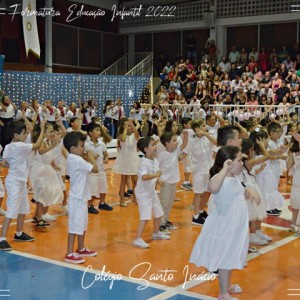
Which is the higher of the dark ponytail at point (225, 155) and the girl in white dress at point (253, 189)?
the dark ponytail at point (225, 155)

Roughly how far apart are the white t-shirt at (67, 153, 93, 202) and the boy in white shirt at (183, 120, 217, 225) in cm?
199

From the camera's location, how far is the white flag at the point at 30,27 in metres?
18.0

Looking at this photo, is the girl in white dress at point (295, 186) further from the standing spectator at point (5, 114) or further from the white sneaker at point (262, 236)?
the standing spectator at point (5, 114)

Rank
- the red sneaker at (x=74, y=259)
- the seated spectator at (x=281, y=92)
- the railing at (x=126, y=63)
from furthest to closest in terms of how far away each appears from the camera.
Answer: the railing at (x=126, y=63) < the seated spectator at (x=281, y=92) < the red sneaker at (x=74, y=259)

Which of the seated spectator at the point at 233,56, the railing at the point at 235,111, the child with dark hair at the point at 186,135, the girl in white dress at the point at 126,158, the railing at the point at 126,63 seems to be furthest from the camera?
the railing at the point at 126,63

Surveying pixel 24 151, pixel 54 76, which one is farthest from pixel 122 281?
pixel 54 76

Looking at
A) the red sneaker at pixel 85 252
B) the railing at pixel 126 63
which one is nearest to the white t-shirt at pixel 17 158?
the red sneaker at pixel 85 252

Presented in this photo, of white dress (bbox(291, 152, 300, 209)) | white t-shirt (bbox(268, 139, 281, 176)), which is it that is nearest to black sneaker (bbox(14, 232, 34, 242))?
white dress (bbox(291, 152, 300, 209))

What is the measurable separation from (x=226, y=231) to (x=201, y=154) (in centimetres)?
310

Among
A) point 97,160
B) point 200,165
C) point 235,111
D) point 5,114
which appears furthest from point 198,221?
point 5,114

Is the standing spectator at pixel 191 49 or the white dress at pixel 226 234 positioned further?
the standing spectator at pixel 191 49

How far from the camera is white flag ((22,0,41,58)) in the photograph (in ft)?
→ 59.0

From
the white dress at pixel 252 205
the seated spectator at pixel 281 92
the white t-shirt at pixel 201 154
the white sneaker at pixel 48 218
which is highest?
the seated spectator at pixel 281 92

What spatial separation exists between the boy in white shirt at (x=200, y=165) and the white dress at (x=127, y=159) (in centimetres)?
128
